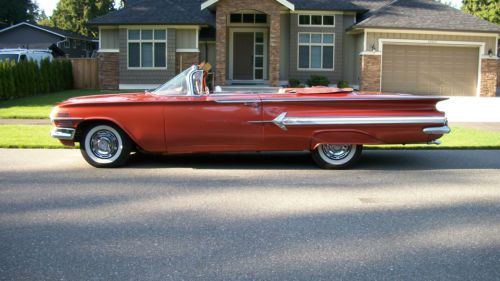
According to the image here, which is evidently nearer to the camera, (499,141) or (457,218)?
(457,218)

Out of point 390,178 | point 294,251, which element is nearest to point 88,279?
point 294,251

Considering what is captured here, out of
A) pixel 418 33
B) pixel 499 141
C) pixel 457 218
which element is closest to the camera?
pixel 457 218

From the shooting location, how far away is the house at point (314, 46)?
25.3 metres

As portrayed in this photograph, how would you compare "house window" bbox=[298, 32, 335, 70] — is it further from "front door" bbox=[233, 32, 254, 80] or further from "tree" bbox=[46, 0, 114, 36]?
"tree" bbox=[46, 0, 114, 36]

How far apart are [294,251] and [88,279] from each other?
1666 mm

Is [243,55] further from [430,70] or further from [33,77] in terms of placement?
[33,77]

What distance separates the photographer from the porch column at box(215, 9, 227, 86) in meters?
24.4

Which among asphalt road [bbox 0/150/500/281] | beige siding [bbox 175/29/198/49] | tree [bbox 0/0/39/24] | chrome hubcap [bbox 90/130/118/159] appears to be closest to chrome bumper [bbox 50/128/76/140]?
chrome hubcap [bbox 90/130/118/159]

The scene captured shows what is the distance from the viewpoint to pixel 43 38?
161 ft

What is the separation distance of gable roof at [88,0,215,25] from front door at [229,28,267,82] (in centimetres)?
150

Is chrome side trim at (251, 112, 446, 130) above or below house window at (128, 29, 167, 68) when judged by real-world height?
below

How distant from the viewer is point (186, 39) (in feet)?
86.1

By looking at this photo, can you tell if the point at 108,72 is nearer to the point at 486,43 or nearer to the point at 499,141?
the point at 486,43

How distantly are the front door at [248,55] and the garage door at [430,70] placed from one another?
561cm
